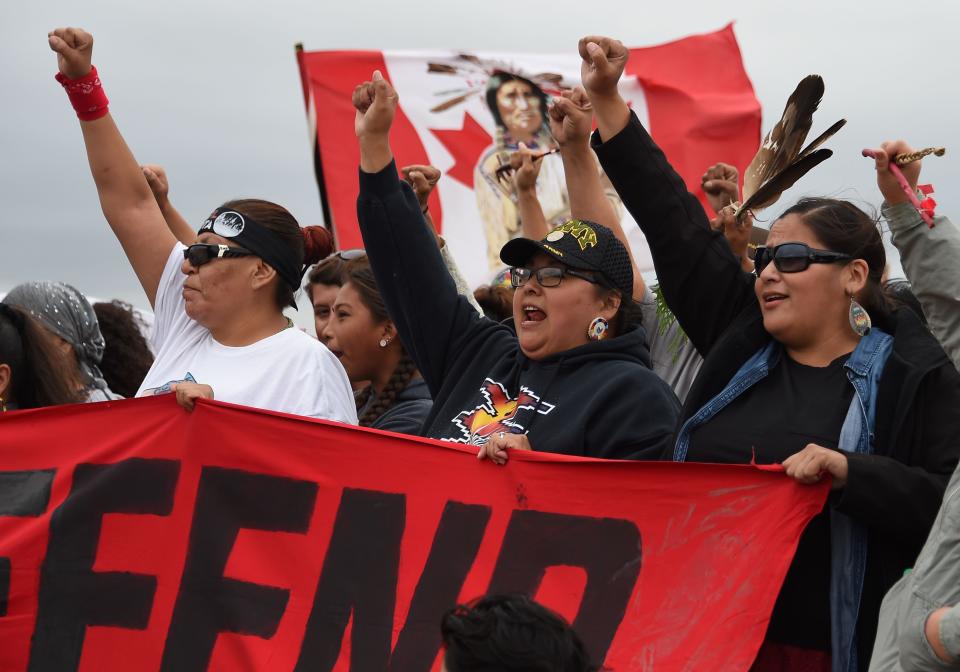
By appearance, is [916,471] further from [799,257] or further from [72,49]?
[72,49]

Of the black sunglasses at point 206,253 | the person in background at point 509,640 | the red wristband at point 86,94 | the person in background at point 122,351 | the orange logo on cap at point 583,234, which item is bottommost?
the person in background at point 122,351

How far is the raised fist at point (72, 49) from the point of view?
5074 mm

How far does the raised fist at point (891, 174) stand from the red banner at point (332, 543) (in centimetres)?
76

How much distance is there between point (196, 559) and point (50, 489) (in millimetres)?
655

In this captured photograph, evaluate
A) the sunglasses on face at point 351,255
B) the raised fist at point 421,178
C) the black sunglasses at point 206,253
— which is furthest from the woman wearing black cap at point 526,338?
the sunglasses on face at point 351,255

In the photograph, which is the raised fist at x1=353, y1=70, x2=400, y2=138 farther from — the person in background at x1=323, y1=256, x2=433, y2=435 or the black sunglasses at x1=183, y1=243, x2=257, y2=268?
the person in background at x1=323, y1=256, x2=433, y2=435

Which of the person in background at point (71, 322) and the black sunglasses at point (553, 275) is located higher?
the black sunglasses at point (553, 275)

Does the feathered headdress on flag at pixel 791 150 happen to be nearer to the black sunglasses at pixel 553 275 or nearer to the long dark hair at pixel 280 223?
the black sunglasses at pixel 553 275

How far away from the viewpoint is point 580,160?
17.1 ft

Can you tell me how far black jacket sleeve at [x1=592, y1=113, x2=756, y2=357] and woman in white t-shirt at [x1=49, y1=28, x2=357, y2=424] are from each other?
1230 mm

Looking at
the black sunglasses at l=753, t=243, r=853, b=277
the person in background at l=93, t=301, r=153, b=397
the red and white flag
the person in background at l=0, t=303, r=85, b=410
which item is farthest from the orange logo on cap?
the red and white flag

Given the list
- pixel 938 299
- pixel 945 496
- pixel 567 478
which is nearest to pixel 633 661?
pixel 567 478

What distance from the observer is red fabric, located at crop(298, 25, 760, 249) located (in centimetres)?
971

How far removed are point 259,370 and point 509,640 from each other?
252 cm
